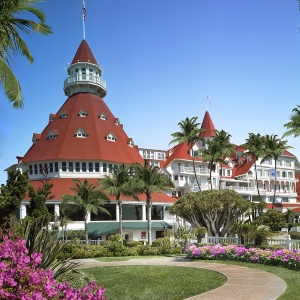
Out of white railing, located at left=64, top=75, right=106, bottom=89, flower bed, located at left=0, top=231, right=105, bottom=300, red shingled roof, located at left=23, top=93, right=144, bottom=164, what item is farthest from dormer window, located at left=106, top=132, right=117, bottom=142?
flower bed, located at left=0, top=231, right=105, bottom=300

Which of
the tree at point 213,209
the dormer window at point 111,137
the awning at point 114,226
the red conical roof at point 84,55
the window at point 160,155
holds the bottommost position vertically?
the awning at point 114,226

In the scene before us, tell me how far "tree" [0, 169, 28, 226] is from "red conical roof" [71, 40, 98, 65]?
145 ft

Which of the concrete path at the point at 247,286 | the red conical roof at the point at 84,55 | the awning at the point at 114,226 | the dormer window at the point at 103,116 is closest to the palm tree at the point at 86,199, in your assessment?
the awning at the point at 114,226

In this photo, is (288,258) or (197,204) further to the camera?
(197,204)

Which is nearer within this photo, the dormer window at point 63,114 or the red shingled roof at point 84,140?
the red shingled roof at point 84,140

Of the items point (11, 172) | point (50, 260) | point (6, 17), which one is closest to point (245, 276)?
point (50, 260)

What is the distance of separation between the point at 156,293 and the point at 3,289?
268 inches

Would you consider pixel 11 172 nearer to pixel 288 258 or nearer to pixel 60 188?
pixel 288 258

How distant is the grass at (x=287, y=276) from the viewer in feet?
31.5

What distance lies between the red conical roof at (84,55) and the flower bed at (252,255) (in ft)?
150

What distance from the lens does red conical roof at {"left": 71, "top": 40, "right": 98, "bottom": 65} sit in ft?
188

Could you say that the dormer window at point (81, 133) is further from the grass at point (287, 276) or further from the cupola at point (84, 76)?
the grass at point (287, 276)

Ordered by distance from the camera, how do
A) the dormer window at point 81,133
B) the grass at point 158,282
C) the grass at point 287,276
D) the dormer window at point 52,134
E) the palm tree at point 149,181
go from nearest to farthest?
the grass at point 287,276 → the grass at point 158,282 → the palm tree at point 149,181 → the dormer window at point 81,133 → the dormer window at point 52,134

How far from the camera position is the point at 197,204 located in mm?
27297
